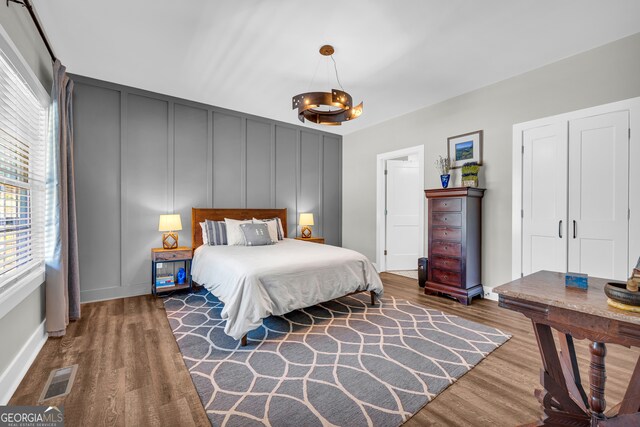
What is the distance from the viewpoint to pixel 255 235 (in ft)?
13.4

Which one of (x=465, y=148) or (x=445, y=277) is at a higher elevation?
(x=465, y=148)

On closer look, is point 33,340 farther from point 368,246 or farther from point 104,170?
point 368,246

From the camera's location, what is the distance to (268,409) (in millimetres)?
1731

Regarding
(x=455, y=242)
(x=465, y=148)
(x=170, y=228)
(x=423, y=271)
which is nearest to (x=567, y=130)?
(x=465, y=148)

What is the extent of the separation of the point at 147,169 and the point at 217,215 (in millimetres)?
1131

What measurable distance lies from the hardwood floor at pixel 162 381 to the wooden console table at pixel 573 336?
25 cm

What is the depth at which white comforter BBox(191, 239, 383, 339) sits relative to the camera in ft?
8.34

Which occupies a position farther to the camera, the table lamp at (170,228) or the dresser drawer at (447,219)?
the table lamp at (170,228)

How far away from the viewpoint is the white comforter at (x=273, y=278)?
8.34 ft

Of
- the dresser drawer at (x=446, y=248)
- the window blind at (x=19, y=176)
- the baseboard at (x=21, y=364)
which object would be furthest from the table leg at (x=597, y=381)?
the window blind at (x=19, y=176)

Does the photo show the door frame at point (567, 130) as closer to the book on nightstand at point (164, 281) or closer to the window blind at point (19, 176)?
the book on nightstand at point (164, 281)

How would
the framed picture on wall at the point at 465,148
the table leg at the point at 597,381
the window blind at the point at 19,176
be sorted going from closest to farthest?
1. the table leg at the point at 597,381
2. the window blind at the point at 19,176
3. the framed picture on wall at the point at 465,148

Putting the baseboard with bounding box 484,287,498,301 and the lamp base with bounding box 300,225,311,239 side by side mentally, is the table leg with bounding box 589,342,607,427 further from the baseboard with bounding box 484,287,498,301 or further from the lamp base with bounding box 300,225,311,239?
the lamp base with bounding box 300,225,311,239

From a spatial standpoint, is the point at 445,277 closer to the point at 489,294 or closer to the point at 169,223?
the point at 489,294
